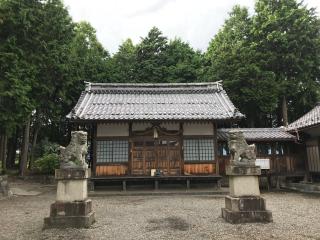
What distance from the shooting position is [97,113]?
54.7 feet

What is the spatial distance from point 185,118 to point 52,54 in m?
12.0

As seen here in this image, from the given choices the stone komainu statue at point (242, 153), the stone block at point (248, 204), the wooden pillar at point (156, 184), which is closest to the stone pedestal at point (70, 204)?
the stone block at point (248, 204)

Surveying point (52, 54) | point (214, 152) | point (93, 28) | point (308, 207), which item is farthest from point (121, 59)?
point (308, 207)

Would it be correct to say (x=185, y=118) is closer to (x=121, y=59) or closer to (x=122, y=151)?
(x=122, y=151)

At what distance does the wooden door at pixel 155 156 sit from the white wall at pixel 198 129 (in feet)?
3.31

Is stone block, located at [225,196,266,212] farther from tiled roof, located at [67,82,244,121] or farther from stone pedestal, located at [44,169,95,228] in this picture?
tiled roof, located at [67,82,244,121]

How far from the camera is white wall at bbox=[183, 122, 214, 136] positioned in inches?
677

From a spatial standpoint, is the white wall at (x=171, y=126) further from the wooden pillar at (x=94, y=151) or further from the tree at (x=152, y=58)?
the tree at (x=152, y=58)

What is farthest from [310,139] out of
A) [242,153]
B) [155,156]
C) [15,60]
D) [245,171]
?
[15,60]

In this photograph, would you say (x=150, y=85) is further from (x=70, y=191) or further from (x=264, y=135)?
(x=70, y=191)

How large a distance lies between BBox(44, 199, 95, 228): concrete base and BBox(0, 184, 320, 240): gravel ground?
24cm

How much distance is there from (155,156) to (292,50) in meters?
16.6

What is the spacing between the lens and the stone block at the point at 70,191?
8.08 meters

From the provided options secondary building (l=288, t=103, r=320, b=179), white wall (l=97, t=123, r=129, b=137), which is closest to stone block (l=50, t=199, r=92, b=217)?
white wall (l=97, t=123, r=129, b=137)
